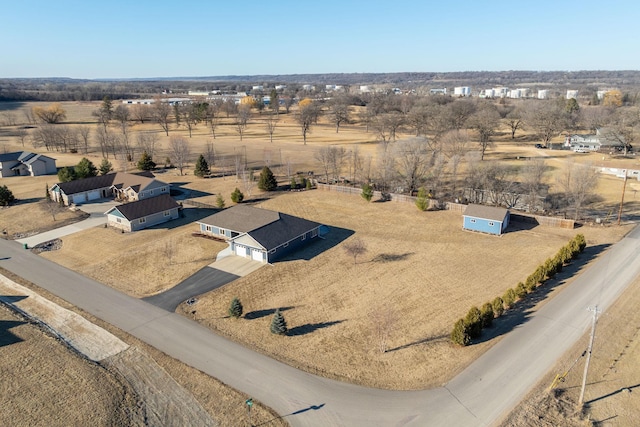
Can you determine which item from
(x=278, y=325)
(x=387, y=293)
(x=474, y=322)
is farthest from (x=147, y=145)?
(x=474, y=322)

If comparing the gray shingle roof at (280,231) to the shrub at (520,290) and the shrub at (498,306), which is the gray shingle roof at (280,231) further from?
the shrub at (520,290)

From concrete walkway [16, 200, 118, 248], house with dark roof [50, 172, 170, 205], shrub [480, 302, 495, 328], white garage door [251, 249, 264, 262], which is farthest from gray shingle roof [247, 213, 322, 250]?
house with dark roof [50, 172, 170, 205]

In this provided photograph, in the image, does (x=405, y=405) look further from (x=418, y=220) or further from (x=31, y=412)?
(x=418, y=220)

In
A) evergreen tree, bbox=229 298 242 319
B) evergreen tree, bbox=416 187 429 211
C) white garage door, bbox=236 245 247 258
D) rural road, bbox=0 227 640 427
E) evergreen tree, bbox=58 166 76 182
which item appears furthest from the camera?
evergreen tree, bbox=58 166 76 182

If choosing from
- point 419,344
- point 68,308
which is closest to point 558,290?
point 419,344

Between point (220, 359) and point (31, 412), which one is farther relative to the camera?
point (220, 359)

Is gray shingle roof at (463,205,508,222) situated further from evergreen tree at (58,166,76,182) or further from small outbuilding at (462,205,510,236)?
evergreen tree at (58,166,76,182)
